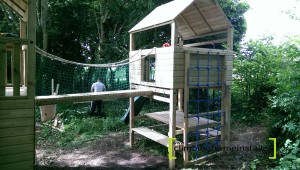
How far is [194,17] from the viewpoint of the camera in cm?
568

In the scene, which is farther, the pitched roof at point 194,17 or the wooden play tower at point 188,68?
the pitched roof at point 194,17

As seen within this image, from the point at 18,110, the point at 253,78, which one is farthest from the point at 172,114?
the point at 253,78

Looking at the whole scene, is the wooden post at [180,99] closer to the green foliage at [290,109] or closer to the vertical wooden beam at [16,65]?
the green foliage at [290,109]

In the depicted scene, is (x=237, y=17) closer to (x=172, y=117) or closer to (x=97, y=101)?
(x=97, y=101)

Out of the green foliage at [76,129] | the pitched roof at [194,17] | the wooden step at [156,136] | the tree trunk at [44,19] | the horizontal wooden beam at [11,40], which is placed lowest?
the green foliage at [76,129]

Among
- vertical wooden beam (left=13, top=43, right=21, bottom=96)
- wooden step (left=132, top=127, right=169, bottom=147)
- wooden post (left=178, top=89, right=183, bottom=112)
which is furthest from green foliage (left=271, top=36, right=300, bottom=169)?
vertical wooden beam (left=13, top=43, right=21, bottom=96)

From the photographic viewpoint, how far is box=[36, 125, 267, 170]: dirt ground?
5.02 m

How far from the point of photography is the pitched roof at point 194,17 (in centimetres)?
477

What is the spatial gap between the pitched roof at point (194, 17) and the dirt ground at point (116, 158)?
10.2 ft

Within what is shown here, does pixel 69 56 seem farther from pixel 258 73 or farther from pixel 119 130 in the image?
pixel 258 73

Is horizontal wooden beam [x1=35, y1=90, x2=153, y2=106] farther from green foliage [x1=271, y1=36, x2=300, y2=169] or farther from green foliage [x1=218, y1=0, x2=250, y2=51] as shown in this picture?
green foliage [x1=218, y1=0, x2=250, y2=51]

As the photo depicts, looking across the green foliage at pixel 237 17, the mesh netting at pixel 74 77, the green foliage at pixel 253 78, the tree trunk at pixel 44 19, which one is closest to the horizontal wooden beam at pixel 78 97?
the green foliage at pixel 253 78

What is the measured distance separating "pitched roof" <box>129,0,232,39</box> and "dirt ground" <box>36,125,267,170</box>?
3097 mm

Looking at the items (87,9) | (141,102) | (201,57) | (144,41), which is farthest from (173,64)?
(87,9)
